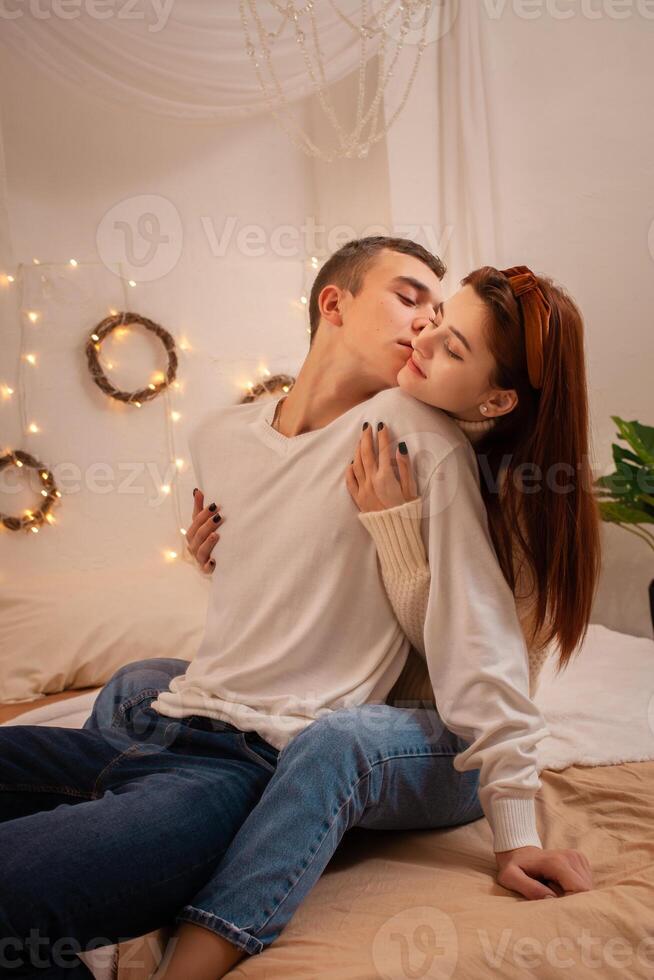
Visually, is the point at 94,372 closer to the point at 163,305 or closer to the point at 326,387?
the point at 163,305

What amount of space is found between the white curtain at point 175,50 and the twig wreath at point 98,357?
65cm

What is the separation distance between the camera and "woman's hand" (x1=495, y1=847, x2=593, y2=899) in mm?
928

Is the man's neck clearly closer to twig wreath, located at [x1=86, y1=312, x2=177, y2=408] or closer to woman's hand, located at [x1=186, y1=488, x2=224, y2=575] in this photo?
woman's hand, located at [x1=186, y1=488, x2=224, y2=575]

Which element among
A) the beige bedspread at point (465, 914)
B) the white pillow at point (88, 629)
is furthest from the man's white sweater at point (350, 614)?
the white pillow at point (88, 629)

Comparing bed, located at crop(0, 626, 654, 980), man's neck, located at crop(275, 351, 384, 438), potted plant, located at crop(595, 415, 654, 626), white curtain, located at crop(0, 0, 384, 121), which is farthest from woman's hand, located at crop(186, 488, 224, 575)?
white curtain, located at crop(0, 0, 384, 121)

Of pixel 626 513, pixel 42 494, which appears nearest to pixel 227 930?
pixel 626 513

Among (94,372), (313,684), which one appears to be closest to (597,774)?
(313,684)

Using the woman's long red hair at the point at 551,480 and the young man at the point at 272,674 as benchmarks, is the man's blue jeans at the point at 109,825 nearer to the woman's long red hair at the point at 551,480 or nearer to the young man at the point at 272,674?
the young man at the point at 272,674

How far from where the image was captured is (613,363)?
288 cm

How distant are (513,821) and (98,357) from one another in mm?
2246

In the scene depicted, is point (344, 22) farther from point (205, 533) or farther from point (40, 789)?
point (40, 789)

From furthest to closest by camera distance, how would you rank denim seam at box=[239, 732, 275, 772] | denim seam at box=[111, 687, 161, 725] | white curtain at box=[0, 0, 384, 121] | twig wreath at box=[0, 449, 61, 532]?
twig wreath at box=[0, 449, 61, 532] → white curtain at box=[0, 0, 384, 121] → denim seam at box=[111, 687, 161, 725] → denim seam at box=[239, 732, 275, 772]

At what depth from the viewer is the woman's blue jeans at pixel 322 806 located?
87 centimetres

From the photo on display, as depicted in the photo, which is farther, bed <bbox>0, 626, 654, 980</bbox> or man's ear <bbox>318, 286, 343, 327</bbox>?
man's ear <bbox>318, 286, 343, 327</bbox>
